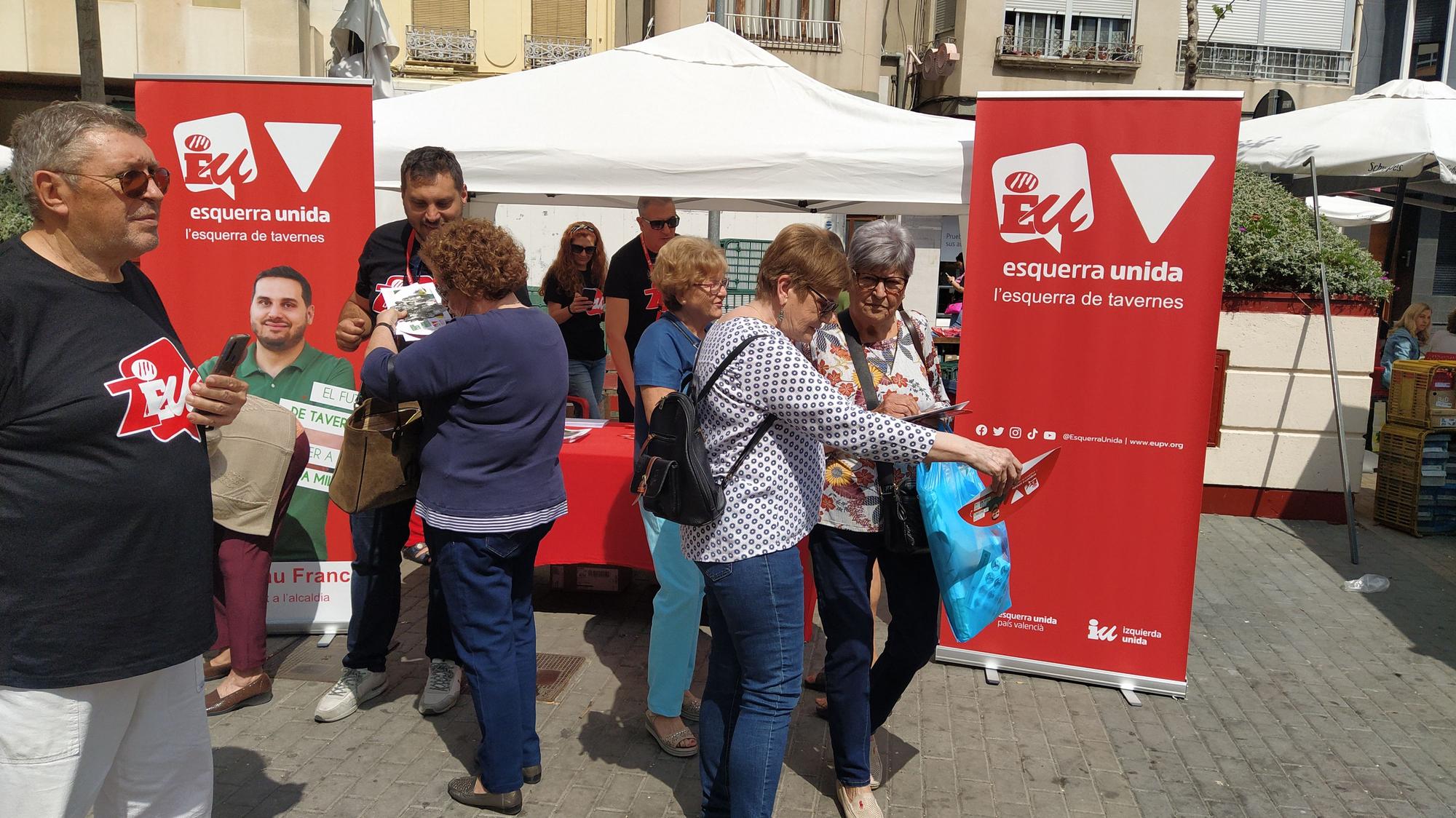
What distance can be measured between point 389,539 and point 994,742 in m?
2.44

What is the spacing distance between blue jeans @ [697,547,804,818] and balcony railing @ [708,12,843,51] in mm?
19661

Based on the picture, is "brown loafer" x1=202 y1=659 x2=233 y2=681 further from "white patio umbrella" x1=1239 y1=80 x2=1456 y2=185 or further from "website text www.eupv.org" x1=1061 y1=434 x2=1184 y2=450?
"white patio umbrella" x1=1239 y1=80 x2=1456 y2=185

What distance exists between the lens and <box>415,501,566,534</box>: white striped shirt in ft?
10.0

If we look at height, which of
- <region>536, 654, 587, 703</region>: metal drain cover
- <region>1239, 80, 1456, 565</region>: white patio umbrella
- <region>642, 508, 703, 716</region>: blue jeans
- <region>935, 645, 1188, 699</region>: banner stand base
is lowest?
<region>536, 654, 587, 703</region>: metal drain cover

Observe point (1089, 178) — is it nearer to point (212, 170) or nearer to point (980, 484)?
point (980, 484)

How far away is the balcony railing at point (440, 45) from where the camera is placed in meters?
20.1

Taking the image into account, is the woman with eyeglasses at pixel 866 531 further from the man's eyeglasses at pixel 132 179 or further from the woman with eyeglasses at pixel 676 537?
the man's eyeglasses at pixel 132 179

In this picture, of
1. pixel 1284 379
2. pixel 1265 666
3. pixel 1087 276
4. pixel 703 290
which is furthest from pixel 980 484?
pixel 1284 379

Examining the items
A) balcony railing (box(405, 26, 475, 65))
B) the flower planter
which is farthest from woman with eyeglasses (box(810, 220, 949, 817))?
balcony railing (box(405, 26, 475, 65))

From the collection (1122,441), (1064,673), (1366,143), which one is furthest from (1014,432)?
(1366,143)

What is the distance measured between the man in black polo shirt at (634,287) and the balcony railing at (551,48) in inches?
660

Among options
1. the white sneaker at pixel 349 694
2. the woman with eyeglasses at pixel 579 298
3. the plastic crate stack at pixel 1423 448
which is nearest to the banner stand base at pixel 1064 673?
the white sneaker at pixel 349 694

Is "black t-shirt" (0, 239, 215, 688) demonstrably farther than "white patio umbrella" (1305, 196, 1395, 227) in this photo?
No

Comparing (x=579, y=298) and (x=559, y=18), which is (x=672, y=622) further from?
(x=559, y=18)
